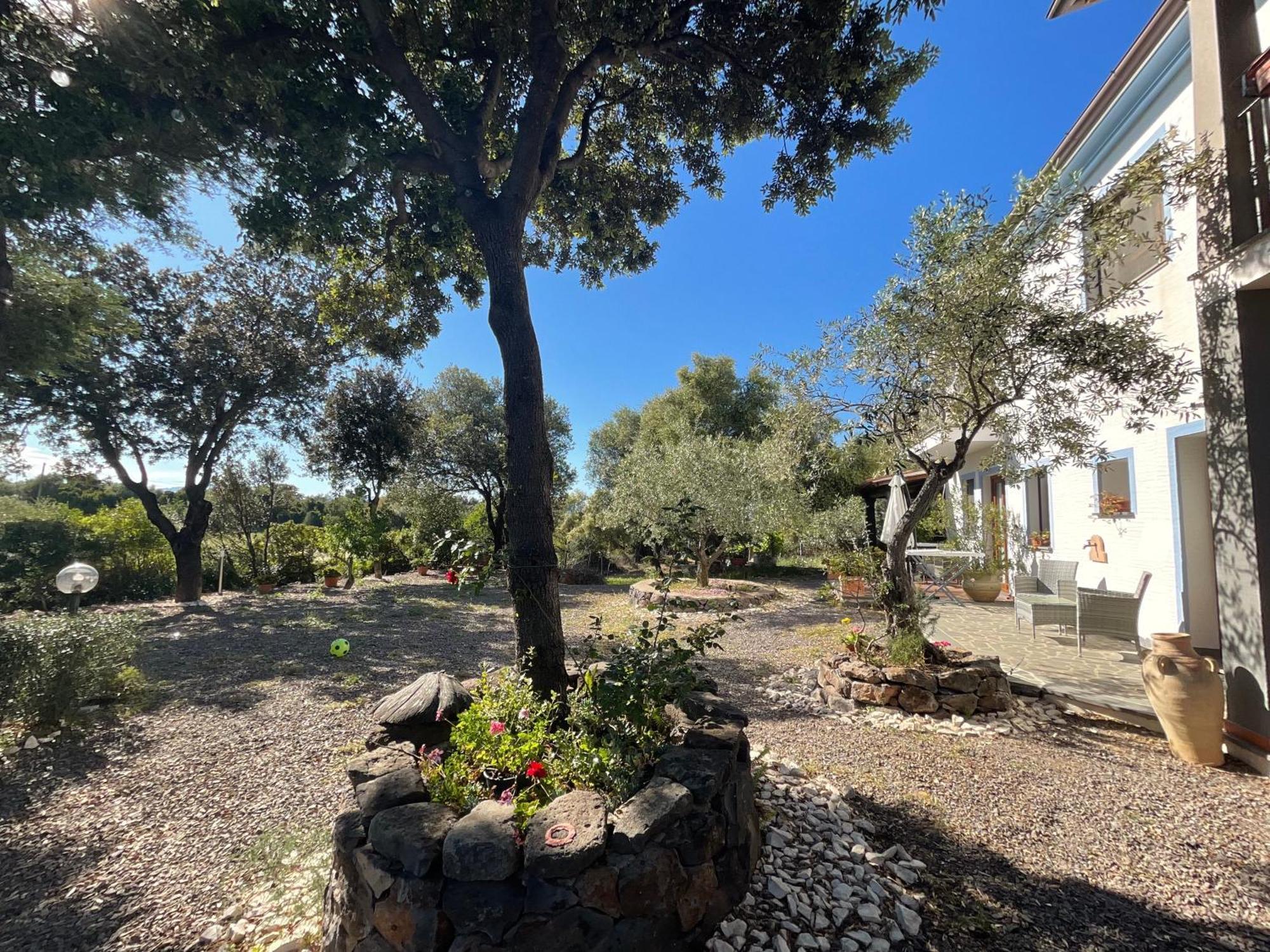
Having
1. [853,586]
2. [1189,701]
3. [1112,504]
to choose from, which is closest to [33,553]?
[853,586]

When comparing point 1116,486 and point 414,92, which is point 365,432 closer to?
point 414,92

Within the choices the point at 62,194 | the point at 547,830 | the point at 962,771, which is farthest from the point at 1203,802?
the point at 62,194

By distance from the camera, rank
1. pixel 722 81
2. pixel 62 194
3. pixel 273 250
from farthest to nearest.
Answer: pixel 722 81 < pixel 273 250 < pixel 62 194

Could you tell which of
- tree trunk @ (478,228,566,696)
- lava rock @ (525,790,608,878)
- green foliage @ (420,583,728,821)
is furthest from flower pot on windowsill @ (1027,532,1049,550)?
lava rock @ (525,790,608,878)

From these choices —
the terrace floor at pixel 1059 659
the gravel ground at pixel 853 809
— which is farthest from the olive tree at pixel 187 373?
the terrace floor at pixel 1059 659

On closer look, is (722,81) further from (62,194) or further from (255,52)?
(62,194)

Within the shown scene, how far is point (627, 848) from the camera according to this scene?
192 cm

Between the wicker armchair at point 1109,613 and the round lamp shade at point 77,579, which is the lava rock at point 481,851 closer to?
the round lamp shade at point 77,579

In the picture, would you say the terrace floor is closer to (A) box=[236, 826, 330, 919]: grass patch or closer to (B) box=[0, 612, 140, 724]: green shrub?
(A) box=[236, 826, 330, 919]: grass patch

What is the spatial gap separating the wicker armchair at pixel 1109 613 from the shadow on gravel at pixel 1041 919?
3771mm

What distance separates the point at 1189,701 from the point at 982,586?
6.95 metres

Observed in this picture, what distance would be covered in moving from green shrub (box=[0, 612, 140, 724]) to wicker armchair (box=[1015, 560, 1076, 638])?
1037 cm

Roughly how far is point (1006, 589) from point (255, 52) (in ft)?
45.3

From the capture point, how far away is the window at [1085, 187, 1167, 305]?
466cm
